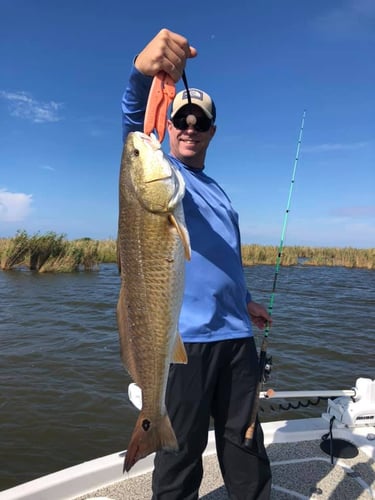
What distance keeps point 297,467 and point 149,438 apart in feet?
7.70

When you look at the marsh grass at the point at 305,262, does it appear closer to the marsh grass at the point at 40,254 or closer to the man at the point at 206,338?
the marsh grass at the point at 40,254

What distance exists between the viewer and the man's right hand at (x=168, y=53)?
6.27 feet

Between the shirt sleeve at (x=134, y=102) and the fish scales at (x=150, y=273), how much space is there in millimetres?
450

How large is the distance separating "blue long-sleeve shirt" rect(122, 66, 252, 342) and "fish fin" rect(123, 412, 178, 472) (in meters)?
0.53

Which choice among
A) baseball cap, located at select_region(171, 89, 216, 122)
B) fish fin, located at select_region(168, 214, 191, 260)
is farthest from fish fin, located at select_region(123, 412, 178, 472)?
baseball cap, located at select_region(171, 89, 216, 122)

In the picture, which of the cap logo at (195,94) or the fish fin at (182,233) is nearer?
the fish fin at (182,233)

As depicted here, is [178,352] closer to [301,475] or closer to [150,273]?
[150,273]

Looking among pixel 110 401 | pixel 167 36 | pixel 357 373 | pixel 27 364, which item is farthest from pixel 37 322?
pixel 167 36

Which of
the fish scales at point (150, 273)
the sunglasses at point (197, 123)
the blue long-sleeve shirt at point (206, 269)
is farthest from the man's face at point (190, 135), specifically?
the fish scales at point (150, 273)

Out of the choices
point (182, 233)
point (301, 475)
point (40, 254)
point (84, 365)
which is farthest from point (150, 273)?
point (40, 254)

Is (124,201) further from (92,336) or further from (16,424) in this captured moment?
(92,336)

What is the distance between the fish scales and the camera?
1877mm

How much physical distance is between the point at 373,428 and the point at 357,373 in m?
4.88

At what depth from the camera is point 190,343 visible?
7.91 ft
